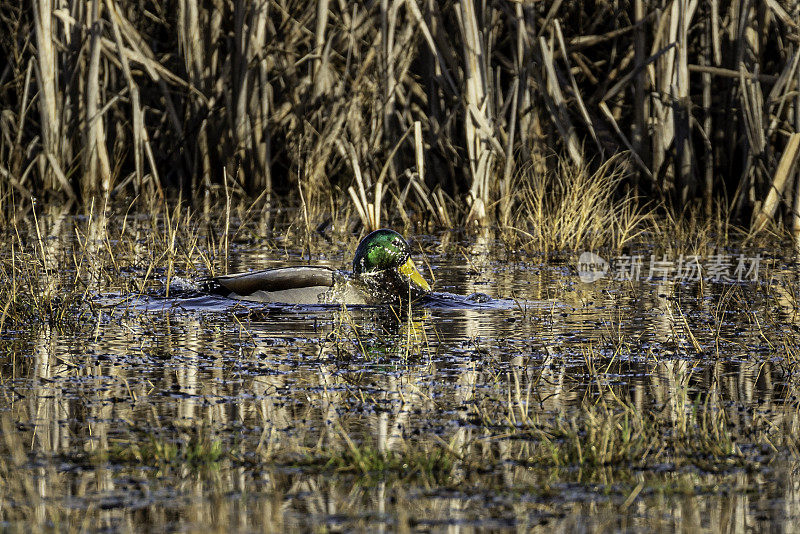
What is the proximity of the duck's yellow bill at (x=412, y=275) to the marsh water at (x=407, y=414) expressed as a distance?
172 millimetres

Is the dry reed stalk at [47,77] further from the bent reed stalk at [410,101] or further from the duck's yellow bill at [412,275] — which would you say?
the duck's yellow bill at [412,275]

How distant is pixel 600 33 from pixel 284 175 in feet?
12.0

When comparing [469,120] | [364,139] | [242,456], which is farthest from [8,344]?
[364,139]

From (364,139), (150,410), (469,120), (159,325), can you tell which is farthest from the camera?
(364,139)

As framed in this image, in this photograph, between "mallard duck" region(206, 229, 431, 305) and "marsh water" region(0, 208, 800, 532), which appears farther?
"mallard duck" region(206, 229, 431, 305)

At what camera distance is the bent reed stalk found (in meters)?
10.6

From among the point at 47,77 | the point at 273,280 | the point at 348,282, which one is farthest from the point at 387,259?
the point at 47,77

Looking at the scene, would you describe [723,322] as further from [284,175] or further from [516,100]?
[284,175]

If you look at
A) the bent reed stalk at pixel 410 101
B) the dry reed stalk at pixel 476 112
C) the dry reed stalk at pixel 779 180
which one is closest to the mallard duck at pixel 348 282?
the bent reed stalk at pixel 410 101

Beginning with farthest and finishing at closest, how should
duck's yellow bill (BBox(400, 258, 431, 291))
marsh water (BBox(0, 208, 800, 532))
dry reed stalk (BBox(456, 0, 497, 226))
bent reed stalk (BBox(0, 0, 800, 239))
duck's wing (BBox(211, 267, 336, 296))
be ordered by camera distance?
bent reed stalk (BBox(0, 0, 800, 239)) → dry reed stalk (BBox(456, 0, 497, 226)) → duck's yellow bill (BBox(400, 258, 431, 291)) → duck's wing (BBox(211, 267, 336, 296)) → marsh water (BBox(0, 208, 800, 532))

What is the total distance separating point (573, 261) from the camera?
934 centimetres

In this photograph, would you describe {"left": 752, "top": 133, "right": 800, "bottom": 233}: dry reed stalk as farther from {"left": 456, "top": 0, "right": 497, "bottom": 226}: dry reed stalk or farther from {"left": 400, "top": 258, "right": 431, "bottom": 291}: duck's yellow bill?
{"left": 400, "top": 258, "right": 431, "bottom": 291}: duck's yellow bill

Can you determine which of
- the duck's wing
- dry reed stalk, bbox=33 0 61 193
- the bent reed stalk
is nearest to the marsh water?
the duck's wing

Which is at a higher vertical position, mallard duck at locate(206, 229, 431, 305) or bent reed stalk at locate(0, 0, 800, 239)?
bent reed stalk at locate(0, 0, 800, 239)
